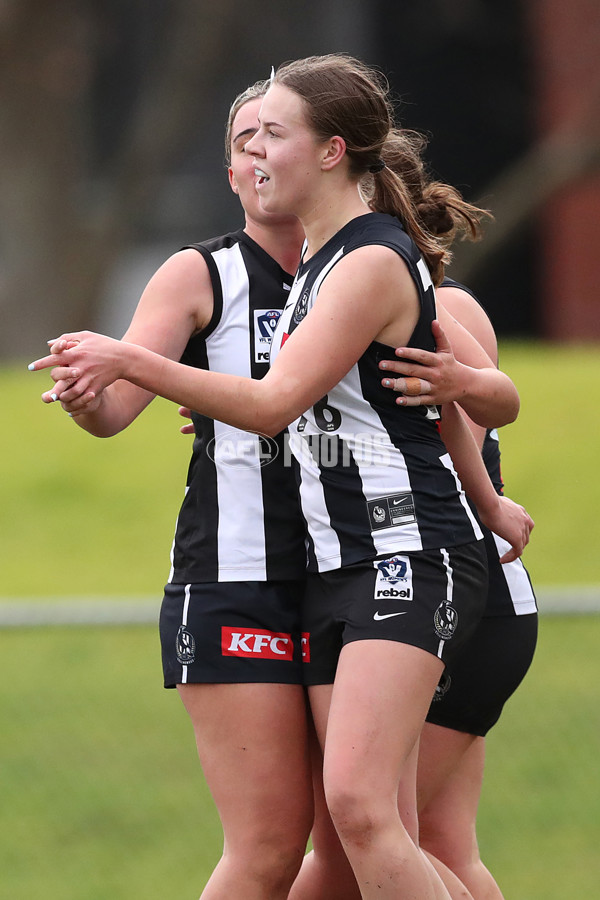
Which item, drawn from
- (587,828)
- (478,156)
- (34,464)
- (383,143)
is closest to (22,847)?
(587,828)

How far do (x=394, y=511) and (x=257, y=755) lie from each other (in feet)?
1.99

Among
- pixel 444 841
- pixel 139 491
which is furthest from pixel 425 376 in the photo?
pixel 139 491

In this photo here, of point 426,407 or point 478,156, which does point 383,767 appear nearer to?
point 426,407

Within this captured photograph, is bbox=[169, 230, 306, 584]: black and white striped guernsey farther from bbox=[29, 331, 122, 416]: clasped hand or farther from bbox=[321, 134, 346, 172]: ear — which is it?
bbox=[29, 331, 122, 416]: clasped hand

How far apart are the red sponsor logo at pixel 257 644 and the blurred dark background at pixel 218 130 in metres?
12.9

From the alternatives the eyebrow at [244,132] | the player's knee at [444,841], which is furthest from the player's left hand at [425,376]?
the player's knee at [444,841]

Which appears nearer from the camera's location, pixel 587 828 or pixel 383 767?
pixel 383 767

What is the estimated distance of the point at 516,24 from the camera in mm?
17203

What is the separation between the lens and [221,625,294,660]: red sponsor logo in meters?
2.75

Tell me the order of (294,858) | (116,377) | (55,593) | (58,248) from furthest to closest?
(58,248)
(55,593)
(294,858)
(116,377)

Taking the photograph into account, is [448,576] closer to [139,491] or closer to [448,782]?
[448,782]

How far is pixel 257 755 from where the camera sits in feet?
8.95

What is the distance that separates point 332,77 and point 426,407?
66 cm

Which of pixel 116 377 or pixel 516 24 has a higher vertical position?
pixel 516 24
